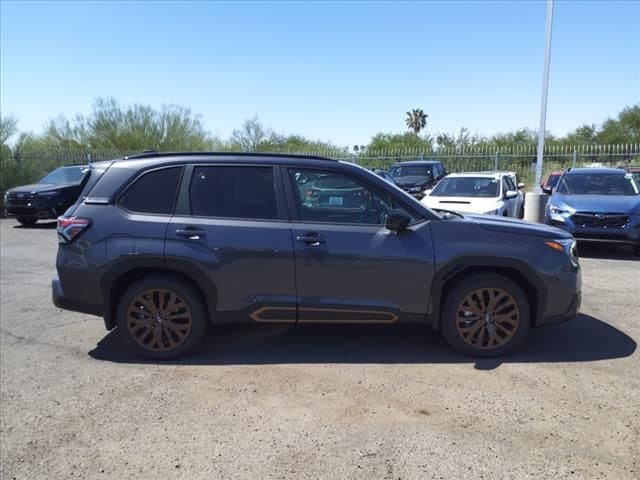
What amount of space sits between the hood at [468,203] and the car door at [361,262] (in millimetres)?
5620

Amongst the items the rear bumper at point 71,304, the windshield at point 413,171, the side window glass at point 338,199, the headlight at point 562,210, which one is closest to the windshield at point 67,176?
the windshield at point 413,171

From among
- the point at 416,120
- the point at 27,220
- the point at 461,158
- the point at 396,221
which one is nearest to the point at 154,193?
the point at 396,221

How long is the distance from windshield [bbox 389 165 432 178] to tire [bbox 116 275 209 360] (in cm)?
1456

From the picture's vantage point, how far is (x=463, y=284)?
14.0 feet

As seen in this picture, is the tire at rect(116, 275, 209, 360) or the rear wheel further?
the rear wheel

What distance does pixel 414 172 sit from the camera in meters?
18.0

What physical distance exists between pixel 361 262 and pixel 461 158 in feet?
69.3

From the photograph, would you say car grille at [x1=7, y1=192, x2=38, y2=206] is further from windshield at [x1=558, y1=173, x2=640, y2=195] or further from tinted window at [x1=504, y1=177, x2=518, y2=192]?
windshield at [x1=558, y1=173, x2=640, y2=195]

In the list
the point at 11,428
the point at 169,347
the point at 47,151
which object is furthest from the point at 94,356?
the point at 47,151

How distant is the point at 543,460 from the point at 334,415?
135 centimetres

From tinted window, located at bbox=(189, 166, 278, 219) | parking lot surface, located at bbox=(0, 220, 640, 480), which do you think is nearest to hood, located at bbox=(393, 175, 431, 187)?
parking lot surface, located at bbox=(0, 220, 640, 480)

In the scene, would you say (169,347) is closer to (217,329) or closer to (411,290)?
(217,329)

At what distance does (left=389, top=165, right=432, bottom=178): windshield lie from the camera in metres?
17.9

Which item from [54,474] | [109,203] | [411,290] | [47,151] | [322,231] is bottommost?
[54,474]
